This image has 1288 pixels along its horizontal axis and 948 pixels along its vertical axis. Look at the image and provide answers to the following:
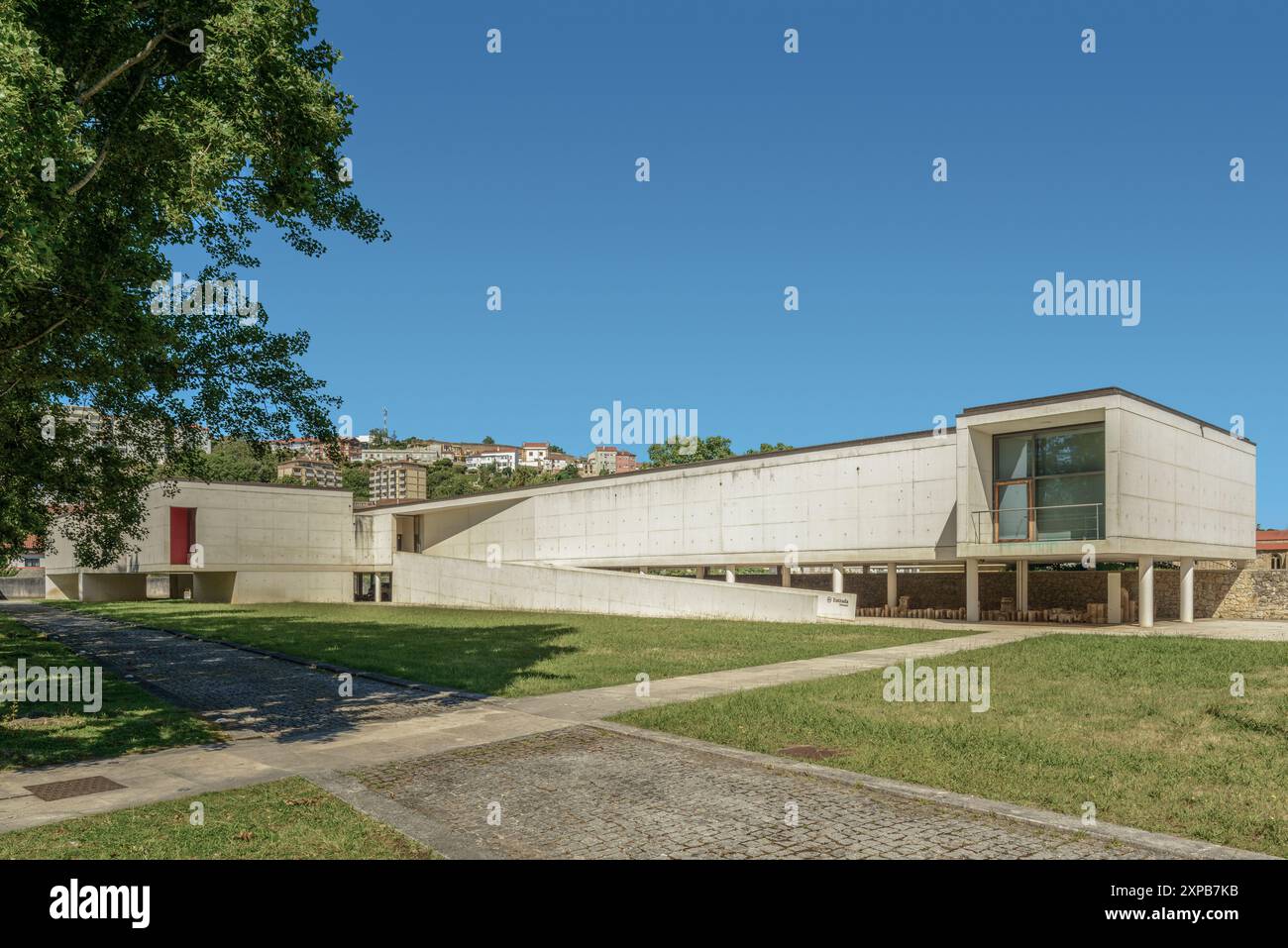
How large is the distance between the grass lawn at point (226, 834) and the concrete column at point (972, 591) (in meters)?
28.2

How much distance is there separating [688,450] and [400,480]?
65914 mm

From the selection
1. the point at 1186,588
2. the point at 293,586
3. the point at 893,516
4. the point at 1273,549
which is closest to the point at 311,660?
the point at 893,516

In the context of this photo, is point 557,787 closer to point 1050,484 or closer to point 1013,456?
point 1050,484

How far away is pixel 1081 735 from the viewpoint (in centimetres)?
1026

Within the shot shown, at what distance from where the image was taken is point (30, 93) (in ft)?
27.2

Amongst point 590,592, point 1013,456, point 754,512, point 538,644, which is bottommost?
point 590,592

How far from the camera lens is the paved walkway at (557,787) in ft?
21.5

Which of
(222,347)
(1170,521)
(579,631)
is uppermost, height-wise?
(222,347)

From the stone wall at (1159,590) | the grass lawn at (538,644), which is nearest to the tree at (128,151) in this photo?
the grass lawn at (538,644)

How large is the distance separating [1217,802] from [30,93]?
1245 cm

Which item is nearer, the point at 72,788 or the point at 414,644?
the point at 72,788

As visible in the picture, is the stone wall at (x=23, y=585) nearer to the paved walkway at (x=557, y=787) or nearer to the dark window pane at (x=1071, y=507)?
the paved walkway at (x=557, y=787)
